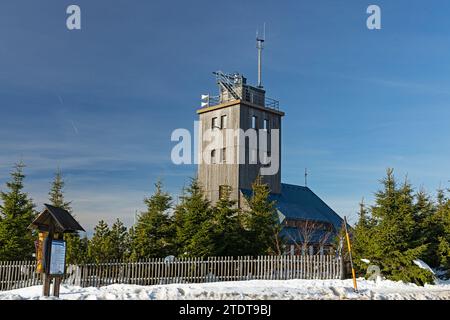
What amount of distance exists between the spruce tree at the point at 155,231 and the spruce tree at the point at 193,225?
0.54 metres

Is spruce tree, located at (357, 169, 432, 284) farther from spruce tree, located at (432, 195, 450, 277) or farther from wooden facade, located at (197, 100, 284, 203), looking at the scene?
wooden facade, located at (197, 100, 284, 203)

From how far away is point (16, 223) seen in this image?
2948 cm

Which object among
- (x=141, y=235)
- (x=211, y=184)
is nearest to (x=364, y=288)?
(x=141, y=235)

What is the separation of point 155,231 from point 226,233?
12.0ft

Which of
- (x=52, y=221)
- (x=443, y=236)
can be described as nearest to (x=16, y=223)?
(x=52, y=221)

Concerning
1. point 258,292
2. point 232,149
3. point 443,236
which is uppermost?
point 232,149

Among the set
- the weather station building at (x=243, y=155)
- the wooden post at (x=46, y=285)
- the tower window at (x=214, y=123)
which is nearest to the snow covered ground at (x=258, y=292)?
the wooden post at (x=46, y=285)

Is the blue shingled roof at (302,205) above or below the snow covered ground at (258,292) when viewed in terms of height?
above

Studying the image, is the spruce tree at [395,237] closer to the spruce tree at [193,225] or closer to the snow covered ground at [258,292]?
the snow covered ground at [258,292]

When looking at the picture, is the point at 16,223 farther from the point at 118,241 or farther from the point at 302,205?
the point at 302,205

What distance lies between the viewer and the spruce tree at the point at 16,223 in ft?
94.4

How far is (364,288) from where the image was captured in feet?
61.2

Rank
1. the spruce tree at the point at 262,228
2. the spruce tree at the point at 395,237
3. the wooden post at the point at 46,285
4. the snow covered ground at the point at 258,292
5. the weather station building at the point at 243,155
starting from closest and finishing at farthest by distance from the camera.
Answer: the snow covered ground at the point at 258,292
the wooden post at the point at 46,285
the spruce tree at the point at 395,237
the spruce tree at the point at 262,228
the weather station building at the point at 243,155
